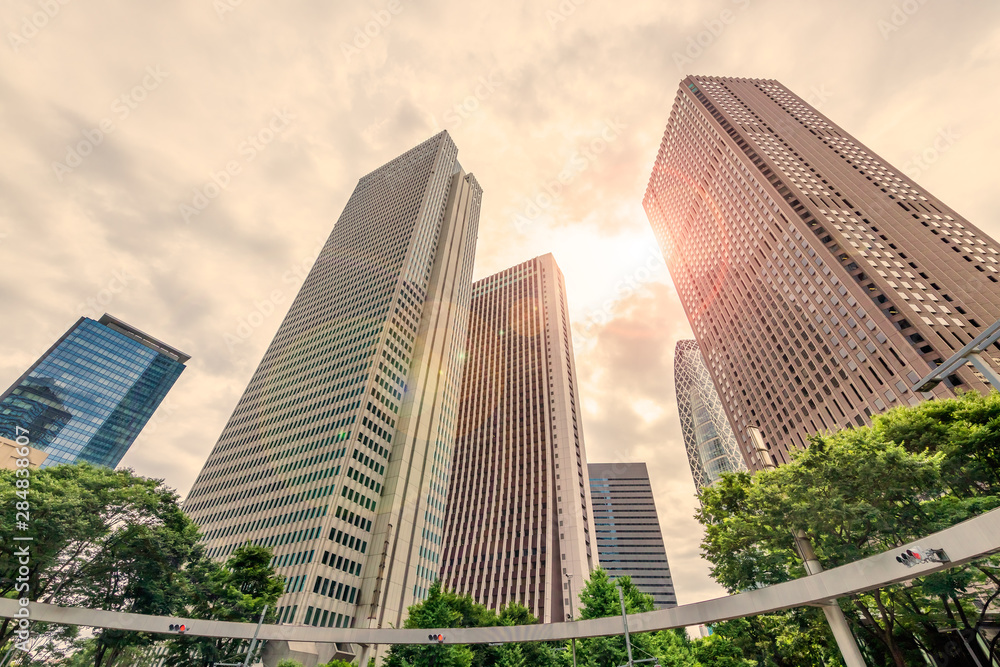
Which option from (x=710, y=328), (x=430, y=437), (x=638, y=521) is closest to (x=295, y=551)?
(x=430, y=437)

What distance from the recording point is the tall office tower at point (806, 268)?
66438 millimetres

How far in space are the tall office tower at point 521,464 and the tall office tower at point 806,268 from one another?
1568 inches

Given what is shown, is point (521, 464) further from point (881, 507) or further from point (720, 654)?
point (881, 507)

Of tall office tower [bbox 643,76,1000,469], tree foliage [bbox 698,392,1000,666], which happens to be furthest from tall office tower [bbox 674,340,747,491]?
tree foliage [bbox 698,392,1000,666]

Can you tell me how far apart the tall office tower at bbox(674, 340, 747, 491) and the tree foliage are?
123461 millimetres

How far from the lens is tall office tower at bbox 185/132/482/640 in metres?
66.4

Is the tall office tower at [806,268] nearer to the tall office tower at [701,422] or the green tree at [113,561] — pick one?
the tall office tower at [701,422]

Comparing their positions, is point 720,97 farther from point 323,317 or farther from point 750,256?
point 323,317

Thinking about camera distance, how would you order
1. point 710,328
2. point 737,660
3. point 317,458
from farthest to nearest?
point 710,328 < point 317,458 < point 737,660

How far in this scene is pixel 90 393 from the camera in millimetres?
140750

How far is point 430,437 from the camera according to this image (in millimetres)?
88500

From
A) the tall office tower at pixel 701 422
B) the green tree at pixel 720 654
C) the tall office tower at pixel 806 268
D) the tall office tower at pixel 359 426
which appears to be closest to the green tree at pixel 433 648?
the green tree at pixel 720 654

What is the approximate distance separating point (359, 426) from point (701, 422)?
5407 inches

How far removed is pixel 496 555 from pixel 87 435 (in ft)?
440
